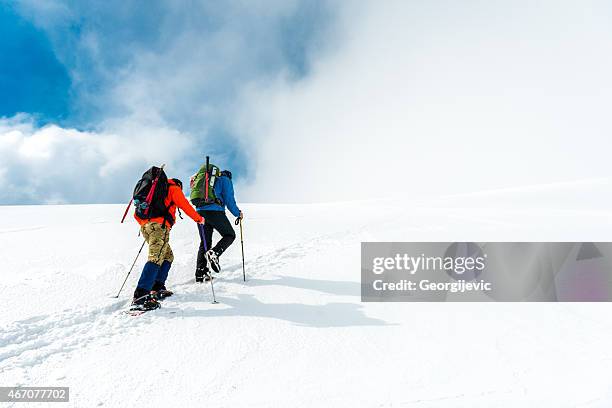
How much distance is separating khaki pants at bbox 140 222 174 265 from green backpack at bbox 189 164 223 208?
4.42 feet

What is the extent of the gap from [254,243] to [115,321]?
19.3 ft

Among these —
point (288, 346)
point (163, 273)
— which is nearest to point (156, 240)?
point (163, 273)

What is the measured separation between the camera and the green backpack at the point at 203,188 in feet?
21.0

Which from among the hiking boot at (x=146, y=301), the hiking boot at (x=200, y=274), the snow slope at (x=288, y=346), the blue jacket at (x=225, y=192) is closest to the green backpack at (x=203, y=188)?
the blue jacket at (x=225, y=192)

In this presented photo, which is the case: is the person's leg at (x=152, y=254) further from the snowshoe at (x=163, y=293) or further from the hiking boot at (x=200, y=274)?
the hiking boot at (x=200, y=274)

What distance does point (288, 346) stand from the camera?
12.2ft

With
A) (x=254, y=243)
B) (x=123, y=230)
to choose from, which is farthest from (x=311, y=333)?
(x=123, y=230)

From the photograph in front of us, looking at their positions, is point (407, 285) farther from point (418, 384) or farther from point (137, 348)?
point (137, 348)

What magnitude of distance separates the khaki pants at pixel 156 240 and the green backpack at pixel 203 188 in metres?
1.35

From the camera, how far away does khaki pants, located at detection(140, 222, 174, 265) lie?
4949mm

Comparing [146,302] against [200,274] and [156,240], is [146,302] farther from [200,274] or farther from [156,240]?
[200,274]

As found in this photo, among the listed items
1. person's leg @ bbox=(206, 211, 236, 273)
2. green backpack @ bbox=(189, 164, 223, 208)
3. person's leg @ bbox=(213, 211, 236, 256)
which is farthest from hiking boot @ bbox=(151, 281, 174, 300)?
green backpack @ bbox=(189, 164, 223, 208)

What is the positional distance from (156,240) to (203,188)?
1686 mm

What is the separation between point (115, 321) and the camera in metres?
4.32
